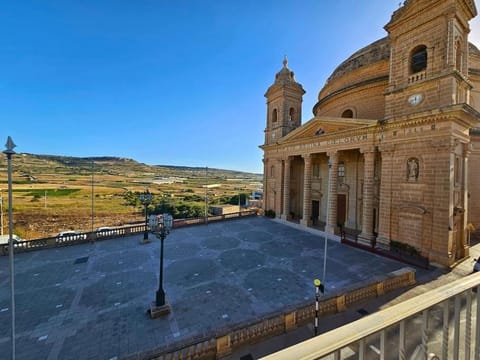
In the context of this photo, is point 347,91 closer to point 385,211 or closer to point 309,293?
point 385,211

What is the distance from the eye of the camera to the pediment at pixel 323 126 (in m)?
16.2

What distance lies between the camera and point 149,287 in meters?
10.0

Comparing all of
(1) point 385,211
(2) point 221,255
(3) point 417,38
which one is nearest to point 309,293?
(2) point 221,255

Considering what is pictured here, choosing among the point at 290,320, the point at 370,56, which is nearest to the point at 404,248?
the point at 290,320

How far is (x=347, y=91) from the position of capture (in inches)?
772

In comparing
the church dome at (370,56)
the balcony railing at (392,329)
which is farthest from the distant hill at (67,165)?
the balcony railing at (392,329)

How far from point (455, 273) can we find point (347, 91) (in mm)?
15232

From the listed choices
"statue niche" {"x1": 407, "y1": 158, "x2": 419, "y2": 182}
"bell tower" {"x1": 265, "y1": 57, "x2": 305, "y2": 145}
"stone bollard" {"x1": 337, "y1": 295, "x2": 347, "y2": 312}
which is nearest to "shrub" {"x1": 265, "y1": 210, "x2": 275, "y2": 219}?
"bell tower" {"x1": 265, "y1": 57, "x2": 305, "y2": 145}

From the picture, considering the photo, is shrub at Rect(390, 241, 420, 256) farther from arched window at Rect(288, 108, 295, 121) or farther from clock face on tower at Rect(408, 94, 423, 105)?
arched window at Rect(288, 108, 295, 121)

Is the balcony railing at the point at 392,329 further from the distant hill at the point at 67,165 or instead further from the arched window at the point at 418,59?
the distant hill at the point at 67,165

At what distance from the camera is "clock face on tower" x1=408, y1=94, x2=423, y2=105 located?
43.1 ft

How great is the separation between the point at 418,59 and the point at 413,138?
17.4ft

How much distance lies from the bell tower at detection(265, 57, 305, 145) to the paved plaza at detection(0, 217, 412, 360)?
12825 millimetres

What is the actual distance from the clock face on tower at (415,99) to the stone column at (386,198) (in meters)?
2.78
